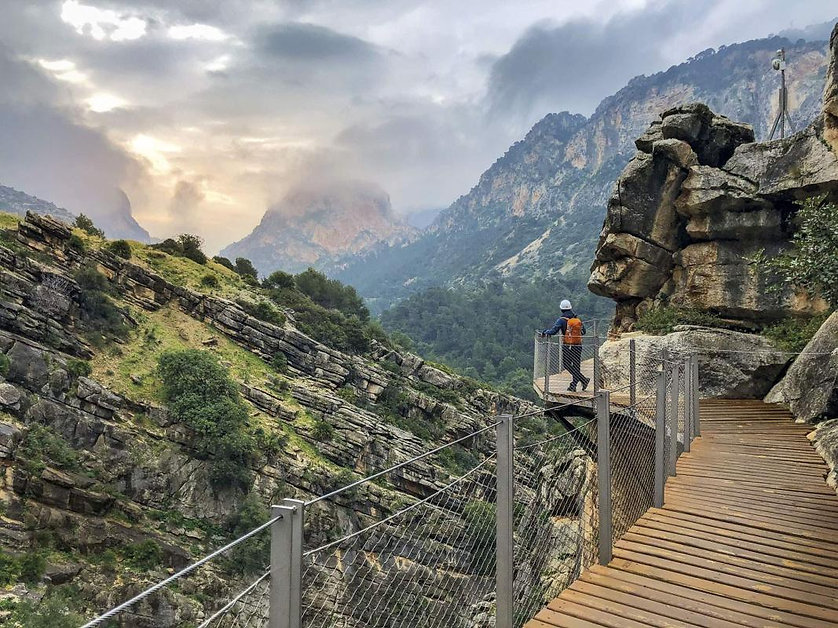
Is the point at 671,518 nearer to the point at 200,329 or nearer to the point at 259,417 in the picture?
the point at 259,417

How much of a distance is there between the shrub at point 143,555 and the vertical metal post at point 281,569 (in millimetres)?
24525

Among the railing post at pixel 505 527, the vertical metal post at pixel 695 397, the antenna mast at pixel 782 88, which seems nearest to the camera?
the railing post at pixel 505 527

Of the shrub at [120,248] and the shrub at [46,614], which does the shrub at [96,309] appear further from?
the shrub at [46,614]

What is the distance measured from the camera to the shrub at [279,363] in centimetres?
3756

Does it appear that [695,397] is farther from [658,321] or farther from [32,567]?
[32,567]

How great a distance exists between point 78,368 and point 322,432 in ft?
45.8

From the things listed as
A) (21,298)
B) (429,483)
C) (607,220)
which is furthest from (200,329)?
(607,220)

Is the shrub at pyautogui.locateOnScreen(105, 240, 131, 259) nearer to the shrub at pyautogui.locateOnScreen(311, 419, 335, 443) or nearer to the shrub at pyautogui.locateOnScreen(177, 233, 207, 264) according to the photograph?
the shrub at pyautogui.locateOnScreen(177, 233, 207, 264)

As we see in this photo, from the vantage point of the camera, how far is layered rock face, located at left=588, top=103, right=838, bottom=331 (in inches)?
612

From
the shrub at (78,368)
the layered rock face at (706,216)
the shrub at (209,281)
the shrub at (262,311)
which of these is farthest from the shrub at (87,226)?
the layered rock face at (706,216)

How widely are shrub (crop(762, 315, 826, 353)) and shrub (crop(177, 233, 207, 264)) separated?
4396cm

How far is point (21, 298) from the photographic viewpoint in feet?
93.5

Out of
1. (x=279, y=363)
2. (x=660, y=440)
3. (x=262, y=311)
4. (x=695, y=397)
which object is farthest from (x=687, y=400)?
(x=262, y=311)

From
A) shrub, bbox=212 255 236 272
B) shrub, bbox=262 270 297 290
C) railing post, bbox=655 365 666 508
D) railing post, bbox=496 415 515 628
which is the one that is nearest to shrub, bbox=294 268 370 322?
shrub, bbox=262 270 297 290
